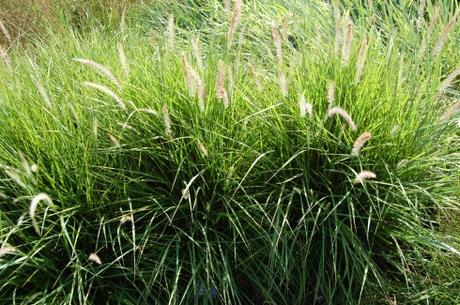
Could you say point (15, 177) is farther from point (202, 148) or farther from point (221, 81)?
point (221, 81)

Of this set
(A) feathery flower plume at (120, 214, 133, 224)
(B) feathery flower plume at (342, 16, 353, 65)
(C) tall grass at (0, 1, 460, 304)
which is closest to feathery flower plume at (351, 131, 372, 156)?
(C) tall grass at (0, 1, 460, 304)

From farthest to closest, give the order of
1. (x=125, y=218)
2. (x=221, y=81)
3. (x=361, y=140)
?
(x=125, y=218) → (x=221, y=81) → (x=361, y=140)

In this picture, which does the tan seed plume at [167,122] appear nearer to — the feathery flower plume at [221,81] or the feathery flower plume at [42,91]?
the feathery flower plume at [221,81]

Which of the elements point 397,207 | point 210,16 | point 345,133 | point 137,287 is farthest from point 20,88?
point 210,16

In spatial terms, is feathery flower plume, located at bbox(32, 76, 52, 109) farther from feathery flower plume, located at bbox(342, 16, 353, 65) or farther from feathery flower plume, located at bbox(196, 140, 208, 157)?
feathery flower plume, located at bbox(342, 16, 353, 65)

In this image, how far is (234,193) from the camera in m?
2.94

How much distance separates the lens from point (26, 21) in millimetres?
5492

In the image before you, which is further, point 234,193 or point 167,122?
point 234,193

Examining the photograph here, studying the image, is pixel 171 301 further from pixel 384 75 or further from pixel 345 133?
pixel 384 75

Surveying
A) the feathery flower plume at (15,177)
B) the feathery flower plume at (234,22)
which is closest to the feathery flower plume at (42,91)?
the feathery flower plume at (15,177)

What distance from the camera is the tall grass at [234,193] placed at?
2965 millimetres

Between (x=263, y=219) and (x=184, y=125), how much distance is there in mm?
498

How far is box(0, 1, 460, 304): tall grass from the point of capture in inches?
117

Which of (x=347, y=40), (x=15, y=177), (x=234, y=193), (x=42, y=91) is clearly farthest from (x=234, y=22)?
(x=15, y=177)
